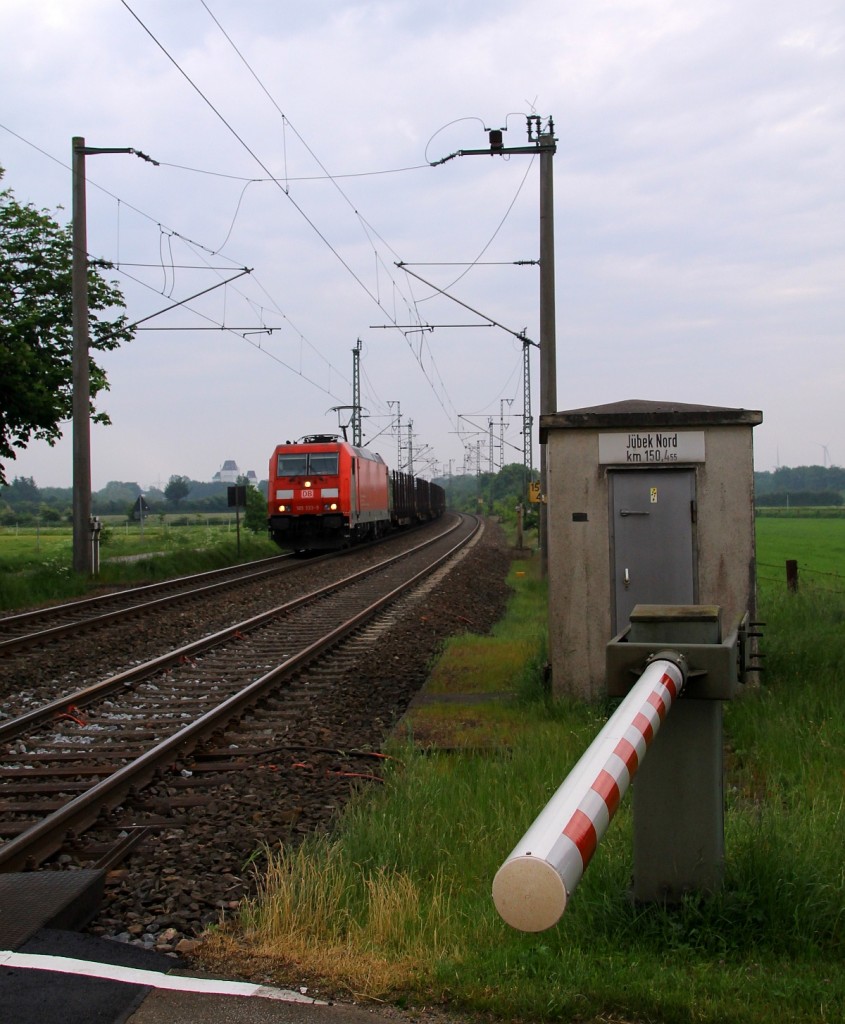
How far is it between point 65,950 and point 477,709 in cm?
539

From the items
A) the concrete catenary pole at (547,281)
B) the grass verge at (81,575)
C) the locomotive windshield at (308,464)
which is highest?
the concrete catenary pole at (547,281)

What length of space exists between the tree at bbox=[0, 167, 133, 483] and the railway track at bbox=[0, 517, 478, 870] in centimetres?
1068

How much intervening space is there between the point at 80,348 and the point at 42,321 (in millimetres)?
3790

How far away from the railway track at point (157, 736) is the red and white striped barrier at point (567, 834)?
3503 mm

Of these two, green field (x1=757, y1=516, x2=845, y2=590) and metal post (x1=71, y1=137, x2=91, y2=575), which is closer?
metal post (x1=71, y1=137, x2=91, y2=575)

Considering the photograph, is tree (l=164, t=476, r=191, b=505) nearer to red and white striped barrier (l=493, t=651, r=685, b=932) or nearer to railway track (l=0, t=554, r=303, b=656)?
railway track (l=0, t=554, r=303, b=656)

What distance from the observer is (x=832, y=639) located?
32.7ft

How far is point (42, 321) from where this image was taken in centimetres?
2442

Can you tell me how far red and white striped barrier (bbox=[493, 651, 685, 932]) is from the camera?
8.00 ft

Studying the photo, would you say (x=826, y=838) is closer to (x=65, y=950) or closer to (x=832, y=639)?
(x=65, y=950)

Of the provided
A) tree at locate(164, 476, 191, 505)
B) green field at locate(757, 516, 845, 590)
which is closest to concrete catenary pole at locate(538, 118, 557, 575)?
green field at locate(757, 516, 845, 590)

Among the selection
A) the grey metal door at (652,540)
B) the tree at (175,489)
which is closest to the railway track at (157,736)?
the grey metal door at (652,540)

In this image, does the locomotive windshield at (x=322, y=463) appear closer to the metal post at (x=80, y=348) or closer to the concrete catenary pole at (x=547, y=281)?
the metal post at (x=80, y=348)

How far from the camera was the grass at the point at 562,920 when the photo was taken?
145 inches
